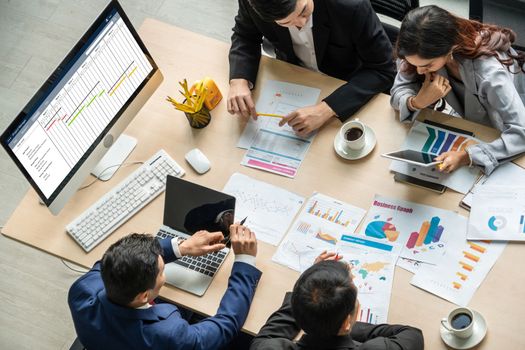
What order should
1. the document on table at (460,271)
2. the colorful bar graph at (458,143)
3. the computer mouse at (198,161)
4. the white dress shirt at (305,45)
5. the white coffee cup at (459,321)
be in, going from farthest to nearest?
the white dress shirt at (305,45) < the computer mouse at (198,161) < the colorful bar graph at (458,143) < the document on table at (460,271) < the white coffee cup at (459,321)

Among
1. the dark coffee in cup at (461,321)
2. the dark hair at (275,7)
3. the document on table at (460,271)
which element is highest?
the dark hair at (275,7)

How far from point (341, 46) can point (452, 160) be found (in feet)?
2.13

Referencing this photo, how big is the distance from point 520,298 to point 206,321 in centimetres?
89

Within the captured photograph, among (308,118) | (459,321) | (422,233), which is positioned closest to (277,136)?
(308,118)

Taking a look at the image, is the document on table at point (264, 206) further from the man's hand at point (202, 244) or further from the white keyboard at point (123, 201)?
the white keyboard at point (123, 201)

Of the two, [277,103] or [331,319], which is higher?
[277,103]

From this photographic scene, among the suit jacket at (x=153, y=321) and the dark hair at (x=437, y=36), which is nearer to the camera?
the suit jacket at (x=153, y=321)

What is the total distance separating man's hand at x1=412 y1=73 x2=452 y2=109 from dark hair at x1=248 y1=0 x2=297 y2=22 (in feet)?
1.60

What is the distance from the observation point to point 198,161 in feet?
7.27

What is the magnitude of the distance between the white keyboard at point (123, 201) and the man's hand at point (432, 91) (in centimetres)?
81

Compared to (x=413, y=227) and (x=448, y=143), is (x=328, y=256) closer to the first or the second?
(x=413, y=227)

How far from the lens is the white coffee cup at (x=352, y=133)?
2127 mm

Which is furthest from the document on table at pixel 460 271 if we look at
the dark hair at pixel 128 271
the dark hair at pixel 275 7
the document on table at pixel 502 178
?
the dark hair at pixel 275 7

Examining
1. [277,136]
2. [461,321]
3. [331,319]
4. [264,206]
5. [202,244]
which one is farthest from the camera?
[277,136]
